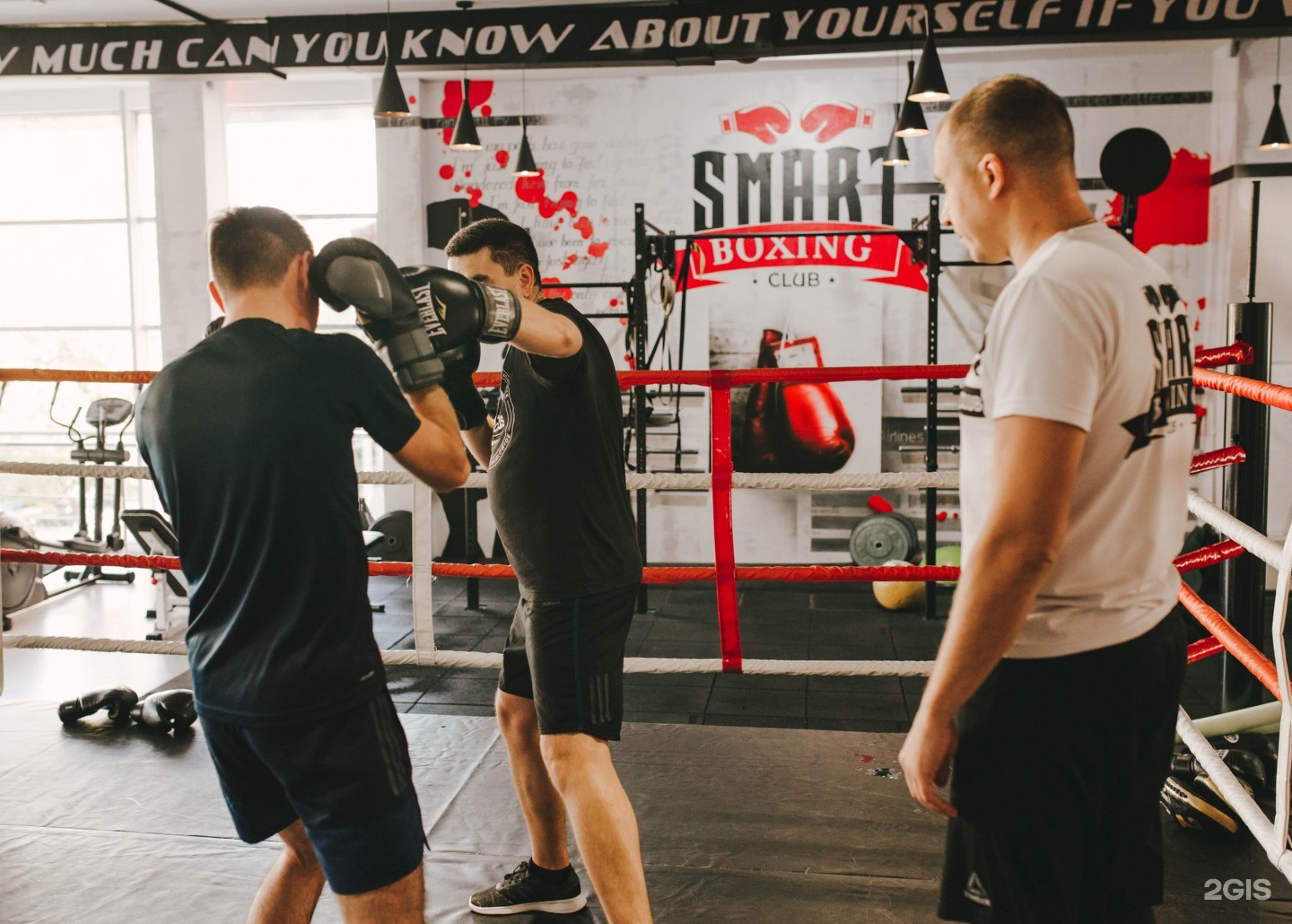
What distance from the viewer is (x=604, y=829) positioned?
168 cm

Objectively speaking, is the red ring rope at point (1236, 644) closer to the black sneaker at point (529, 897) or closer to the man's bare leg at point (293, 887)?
the black sneaker at point (529, 897)

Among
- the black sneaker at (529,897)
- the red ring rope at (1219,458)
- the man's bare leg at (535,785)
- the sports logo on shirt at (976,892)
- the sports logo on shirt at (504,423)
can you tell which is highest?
the sports logo on shirt at (504,423)

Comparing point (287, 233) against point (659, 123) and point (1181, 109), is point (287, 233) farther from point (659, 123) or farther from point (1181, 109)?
point (1181, 109)

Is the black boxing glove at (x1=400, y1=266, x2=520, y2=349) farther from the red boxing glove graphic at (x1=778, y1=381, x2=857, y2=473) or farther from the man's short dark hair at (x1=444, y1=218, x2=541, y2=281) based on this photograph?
the red boxing glove graphic at (x1=778, y1=381, x2=857, y2=473)

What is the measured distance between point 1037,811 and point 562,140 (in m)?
6.42

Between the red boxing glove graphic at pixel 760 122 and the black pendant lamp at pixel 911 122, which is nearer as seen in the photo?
the black pendant lamp at pixel 911 122

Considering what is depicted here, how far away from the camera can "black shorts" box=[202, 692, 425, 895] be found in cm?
135

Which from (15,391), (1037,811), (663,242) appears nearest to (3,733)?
(1037,811)

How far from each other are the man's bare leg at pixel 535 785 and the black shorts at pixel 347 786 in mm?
611

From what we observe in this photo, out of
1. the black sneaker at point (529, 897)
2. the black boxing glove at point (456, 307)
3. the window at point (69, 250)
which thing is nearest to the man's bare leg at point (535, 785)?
the black sneaker at point (529, 897)

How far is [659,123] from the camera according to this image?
268 inches

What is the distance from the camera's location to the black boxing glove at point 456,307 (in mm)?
1463

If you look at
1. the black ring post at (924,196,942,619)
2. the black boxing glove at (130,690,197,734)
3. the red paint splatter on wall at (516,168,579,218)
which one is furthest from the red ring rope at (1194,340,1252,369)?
the red paint splatter on wall at (516,168,579,218)

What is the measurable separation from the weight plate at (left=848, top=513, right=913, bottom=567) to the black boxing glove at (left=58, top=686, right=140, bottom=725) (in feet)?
13.7
